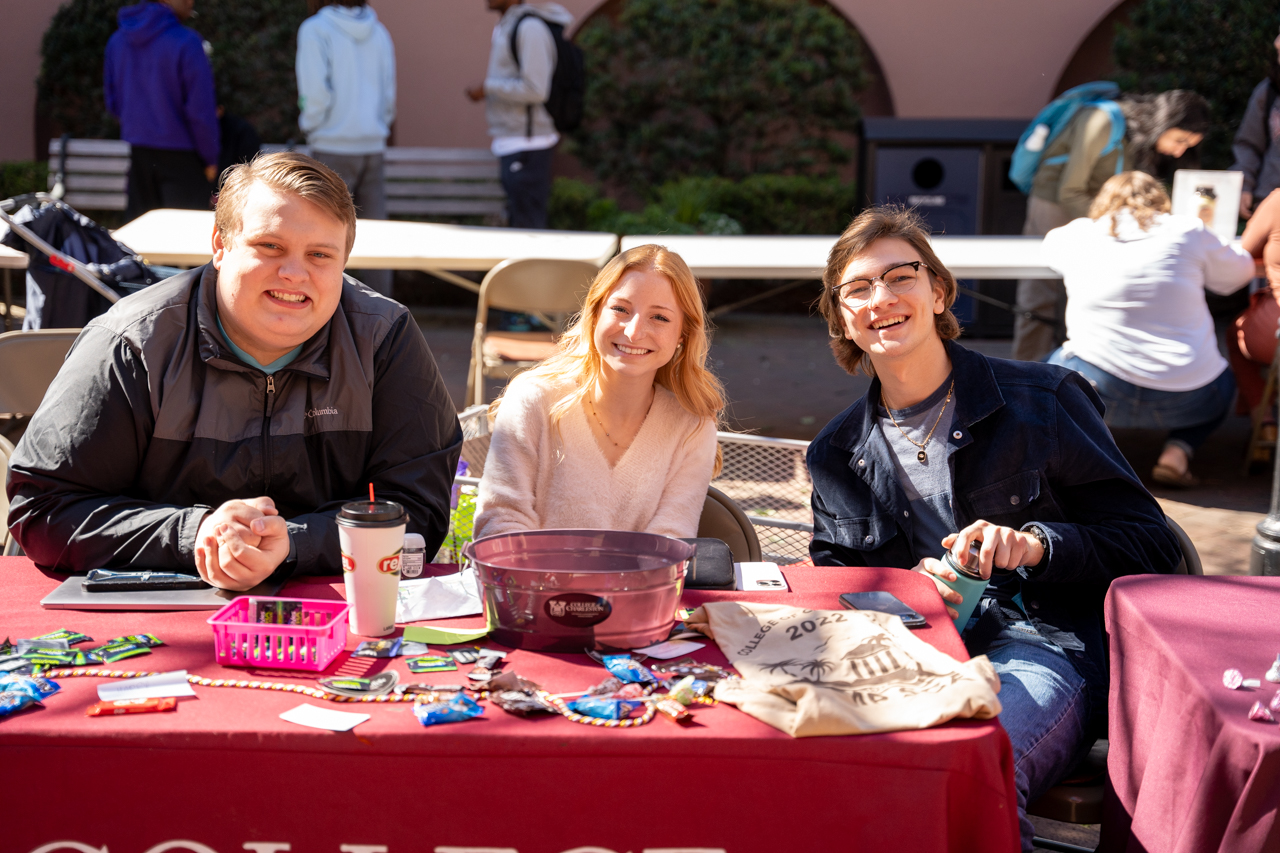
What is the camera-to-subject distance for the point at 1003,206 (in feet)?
31.4

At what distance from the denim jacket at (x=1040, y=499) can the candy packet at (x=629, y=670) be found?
1.06 m

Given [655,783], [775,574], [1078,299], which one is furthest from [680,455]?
[1078,299]

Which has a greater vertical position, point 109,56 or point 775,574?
point 109,56

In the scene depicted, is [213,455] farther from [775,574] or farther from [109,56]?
[109,56]

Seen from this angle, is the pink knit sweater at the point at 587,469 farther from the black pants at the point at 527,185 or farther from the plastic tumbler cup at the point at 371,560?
the black pants at the point at 527,185

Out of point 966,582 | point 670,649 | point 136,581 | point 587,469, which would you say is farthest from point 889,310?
point 136,581

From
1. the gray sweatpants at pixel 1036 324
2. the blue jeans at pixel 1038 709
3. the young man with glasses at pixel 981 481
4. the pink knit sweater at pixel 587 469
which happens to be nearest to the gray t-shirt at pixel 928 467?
the young man with glasses at pixel 981 481

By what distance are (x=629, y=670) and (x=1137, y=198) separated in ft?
14.5

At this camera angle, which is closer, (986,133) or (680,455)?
(680,455)

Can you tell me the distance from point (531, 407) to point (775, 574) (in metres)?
0.83

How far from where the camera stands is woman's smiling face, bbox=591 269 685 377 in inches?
103

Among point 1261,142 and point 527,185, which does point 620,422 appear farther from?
point 1261,142

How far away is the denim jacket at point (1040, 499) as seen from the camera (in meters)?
2.32

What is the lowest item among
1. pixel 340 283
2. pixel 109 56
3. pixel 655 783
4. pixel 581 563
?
pixel 655 783
